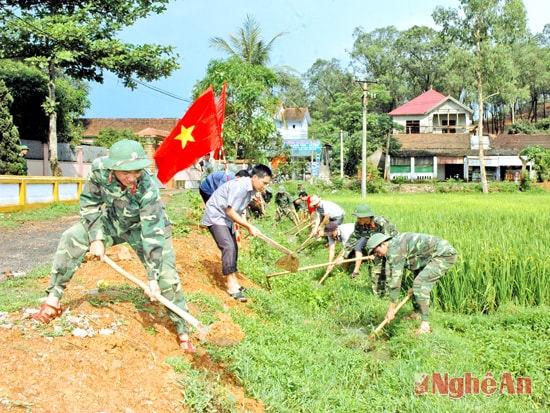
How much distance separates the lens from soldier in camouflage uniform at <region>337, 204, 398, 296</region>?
6852 mm

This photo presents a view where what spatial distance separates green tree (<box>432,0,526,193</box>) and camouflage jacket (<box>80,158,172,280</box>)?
30.3 metres

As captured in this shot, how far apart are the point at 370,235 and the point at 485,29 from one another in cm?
2763

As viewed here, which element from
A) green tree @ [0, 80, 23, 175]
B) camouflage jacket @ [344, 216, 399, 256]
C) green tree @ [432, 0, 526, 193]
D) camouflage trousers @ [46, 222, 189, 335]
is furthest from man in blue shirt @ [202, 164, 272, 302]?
green tree @ [432, 0, 526, 193]

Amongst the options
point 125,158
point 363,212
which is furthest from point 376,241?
point 125,158

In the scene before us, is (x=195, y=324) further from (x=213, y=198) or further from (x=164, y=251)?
(x=213, y=198)

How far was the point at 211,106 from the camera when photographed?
8.47 metres

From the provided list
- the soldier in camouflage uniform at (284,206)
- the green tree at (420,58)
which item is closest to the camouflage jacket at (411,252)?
the soldier in camouflage uniform at (284,206)

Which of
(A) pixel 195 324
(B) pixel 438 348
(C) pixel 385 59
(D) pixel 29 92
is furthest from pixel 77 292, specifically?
(C) pixel 385 59

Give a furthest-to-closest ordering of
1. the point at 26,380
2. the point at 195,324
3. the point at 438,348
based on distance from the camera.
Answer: the point at 438,348 → the point at 195,324 → the point at 26,380

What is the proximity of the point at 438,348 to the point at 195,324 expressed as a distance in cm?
261

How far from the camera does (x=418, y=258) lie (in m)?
5.91

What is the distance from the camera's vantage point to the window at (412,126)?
4806cm

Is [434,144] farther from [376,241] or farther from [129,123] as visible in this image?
[376,241]

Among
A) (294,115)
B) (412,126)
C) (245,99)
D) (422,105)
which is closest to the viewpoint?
(245,99)
